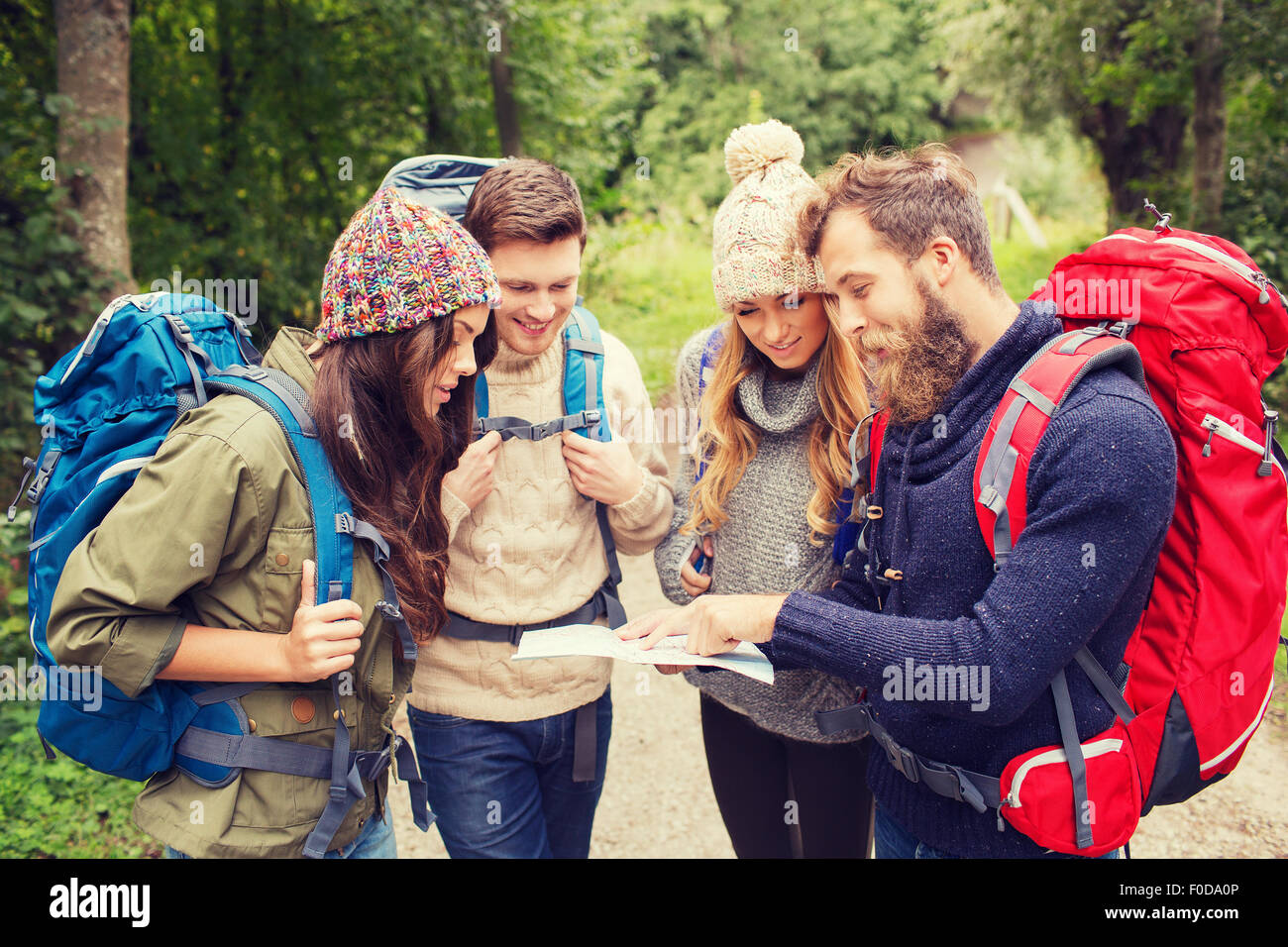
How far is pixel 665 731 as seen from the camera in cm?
473

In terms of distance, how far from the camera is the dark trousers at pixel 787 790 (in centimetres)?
229

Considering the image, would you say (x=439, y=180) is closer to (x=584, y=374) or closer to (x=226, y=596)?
(x=584, y=374)

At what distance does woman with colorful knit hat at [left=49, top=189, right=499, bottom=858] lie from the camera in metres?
1.48

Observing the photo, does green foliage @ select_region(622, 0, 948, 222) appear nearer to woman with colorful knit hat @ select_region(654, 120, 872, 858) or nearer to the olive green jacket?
woman with colorful knit hat @ select_region(654, 120, 872, 858)

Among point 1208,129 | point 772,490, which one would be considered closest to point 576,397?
point 772,490

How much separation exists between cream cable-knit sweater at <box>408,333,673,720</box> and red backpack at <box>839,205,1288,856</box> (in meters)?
1.06

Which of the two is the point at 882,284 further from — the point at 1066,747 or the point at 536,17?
the point at 536,17

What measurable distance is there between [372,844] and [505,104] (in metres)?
9.09

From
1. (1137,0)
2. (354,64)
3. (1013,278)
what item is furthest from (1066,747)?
(1013,278)

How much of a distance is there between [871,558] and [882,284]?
56 centimetres

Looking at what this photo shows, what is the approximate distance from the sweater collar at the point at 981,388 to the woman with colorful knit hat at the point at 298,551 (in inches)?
36.8

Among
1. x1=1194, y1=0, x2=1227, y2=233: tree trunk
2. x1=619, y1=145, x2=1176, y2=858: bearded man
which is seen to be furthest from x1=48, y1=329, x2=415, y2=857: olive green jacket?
x1=1194, y1=0, x2=1227, y2=233: tree trunk

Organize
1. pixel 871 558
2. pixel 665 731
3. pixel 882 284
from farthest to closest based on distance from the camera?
pixel 665 731, pixel 871 558, pixel 882 284

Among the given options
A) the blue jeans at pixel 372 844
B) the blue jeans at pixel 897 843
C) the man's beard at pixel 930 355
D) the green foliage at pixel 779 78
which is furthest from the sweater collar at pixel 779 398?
the green foliage at pixel 779 78
